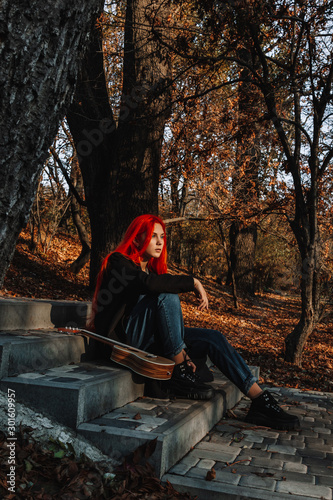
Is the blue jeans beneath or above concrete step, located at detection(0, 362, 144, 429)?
above

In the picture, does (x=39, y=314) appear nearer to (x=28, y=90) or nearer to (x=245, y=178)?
(x=28, y=90)

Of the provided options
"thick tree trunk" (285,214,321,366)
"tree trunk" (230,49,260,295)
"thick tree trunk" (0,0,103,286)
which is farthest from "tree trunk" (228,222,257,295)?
"thick tree trunk" (0,0,103,286)

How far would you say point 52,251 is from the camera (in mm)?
14258

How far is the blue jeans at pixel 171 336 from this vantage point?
361 centimetres

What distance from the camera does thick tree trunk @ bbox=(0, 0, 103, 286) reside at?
1646mm

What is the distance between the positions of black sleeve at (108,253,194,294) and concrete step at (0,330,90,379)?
581 millimetres

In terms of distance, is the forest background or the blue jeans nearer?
the blue jeans

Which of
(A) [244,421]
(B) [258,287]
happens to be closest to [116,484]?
(A) [244,421]

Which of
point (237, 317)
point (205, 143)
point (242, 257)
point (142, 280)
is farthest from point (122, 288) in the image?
point (242, 257)

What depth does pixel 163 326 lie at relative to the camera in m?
3.60

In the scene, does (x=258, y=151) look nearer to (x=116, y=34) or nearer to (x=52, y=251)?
(x=116, y=34)

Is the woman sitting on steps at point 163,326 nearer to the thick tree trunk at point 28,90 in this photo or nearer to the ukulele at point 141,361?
the ukulele at point 141,361

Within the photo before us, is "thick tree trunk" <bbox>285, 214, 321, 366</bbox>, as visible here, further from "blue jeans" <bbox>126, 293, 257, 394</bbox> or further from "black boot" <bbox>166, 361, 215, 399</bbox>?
"black boot" <bbox>166, 361, 215, 399</bbox>

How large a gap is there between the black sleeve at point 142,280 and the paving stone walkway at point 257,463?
1129 millimetres
